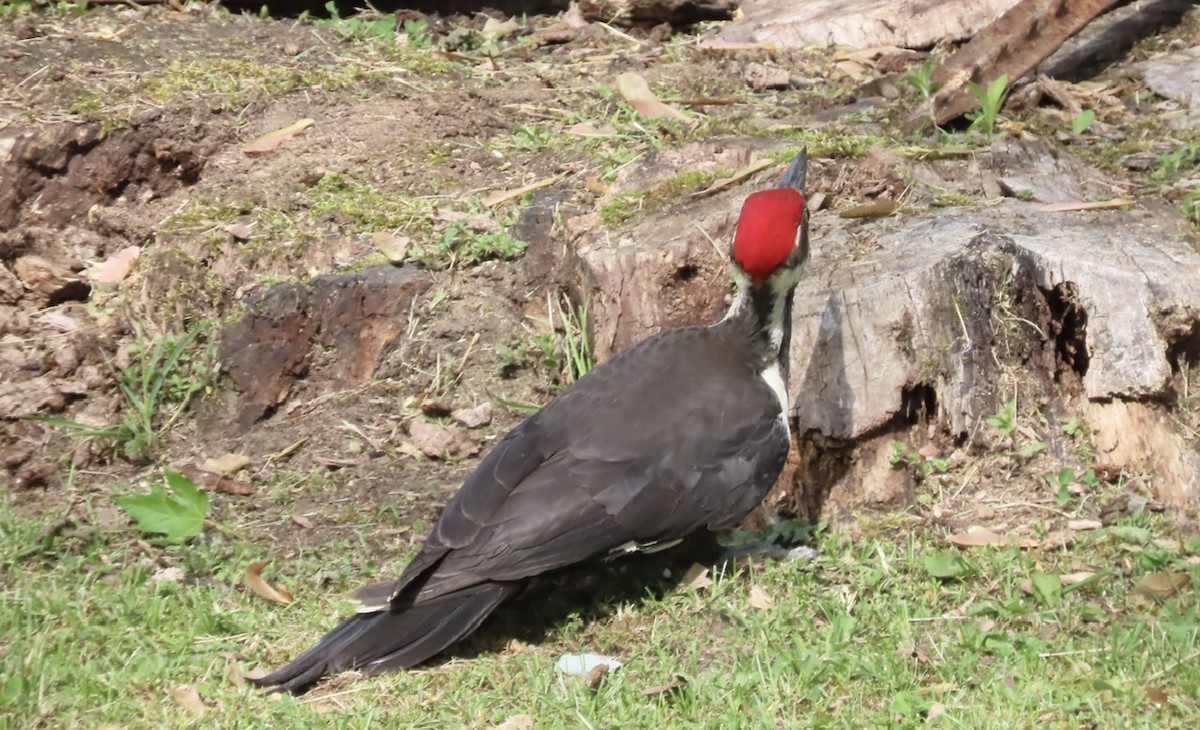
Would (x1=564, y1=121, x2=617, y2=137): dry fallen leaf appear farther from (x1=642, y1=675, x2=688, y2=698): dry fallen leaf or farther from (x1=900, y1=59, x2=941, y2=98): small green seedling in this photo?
(x1=642, y1=675, x2=688, y2=698): dry fallen leaf

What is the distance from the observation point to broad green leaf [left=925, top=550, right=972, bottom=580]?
434 cm

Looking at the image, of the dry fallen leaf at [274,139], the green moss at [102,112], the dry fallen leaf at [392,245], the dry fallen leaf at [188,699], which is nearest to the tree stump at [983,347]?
the dry fallen leaf at [392,245]

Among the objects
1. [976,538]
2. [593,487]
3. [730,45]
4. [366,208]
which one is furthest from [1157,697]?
[730,45]

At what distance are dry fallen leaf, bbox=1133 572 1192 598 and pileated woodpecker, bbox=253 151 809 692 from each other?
3.89 ft

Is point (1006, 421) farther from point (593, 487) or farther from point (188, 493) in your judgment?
point (188, 493)

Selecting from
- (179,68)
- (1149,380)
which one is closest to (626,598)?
(1149,380)

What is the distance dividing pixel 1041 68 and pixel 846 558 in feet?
13.4

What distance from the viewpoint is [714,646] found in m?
4.14

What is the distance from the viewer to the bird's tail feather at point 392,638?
398 cm

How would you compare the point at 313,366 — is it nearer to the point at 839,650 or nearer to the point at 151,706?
the point at 151,706

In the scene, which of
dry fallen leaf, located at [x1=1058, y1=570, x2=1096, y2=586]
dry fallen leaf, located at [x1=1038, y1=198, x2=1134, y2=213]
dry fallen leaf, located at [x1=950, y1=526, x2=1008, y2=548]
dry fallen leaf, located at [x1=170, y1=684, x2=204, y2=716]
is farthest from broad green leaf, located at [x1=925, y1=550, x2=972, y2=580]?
dry fallen leaf, located at [x1=170, y1=684, x2=204, y2=716]

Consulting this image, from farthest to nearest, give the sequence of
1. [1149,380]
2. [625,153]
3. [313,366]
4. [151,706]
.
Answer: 1. [625,153]
2. [313,366]
3. [1149,380]
4. [151,706]

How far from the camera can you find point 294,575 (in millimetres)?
4676

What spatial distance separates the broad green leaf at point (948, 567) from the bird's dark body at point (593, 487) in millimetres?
575
